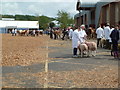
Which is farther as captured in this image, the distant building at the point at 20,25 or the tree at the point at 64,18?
the distant building at the point at 20,25

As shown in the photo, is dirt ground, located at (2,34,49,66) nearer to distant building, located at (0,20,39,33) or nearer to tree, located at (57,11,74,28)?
tree, located at (57,11,74,28)

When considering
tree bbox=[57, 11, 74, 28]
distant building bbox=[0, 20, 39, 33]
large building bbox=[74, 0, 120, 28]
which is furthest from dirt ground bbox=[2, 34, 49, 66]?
distant building bbox=[0, 20, 39, 33]

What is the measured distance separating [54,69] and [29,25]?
97209 millimetres

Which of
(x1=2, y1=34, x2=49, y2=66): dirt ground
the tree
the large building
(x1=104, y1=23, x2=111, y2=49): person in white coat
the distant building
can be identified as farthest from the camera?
the distant building

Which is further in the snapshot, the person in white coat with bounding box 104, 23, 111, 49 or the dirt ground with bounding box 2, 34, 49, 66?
the person in white coat with bounding box 104, 23, 111, 49

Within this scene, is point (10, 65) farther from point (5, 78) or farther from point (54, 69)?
point (5, 78)

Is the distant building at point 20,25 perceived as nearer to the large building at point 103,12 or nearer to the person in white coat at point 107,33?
the large building at point 103,12

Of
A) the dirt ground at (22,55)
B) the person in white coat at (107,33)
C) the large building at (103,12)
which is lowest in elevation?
the dirt ground at (22,55)

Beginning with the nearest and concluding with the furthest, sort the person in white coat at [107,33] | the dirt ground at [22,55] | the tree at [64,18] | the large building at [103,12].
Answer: the dirt ground at [22,55] < the person in white coat at [107,33] < the large building at [103,12] < the tree at [64,18]

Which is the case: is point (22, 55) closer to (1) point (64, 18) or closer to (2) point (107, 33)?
(2) point (107, 33)

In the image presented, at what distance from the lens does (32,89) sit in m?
7.79

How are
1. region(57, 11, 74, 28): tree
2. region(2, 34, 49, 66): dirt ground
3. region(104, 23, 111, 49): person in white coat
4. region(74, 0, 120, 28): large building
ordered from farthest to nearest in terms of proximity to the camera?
1. region(57, 11, 74, 28): tree
2. region(74, 0, 120, 28): large building
3. region(104, 23, 111, 49): person in white coat
4. region(2, 34, 49, 66): dirt ground

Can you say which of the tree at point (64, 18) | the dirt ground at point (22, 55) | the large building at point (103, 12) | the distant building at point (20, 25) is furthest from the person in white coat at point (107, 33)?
the distant building at point (20, 25)

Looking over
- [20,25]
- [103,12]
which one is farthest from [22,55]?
[20,25]
